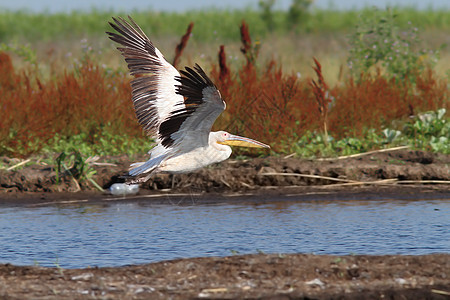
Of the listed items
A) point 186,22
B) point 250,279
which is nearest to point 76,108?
point 250,279

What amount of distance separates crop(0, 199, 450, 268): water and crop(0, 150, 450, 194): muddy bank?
76 cm

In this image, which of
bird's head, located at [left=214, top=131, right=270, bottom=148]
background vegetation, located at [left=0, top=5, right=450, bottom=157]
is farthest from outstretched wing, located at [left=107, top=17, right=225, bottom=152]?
background vegetation, located at [left=0, top=5, right=450, bottom=157]

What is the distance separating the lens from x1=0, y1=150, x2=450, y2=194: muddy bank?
9.38 meters

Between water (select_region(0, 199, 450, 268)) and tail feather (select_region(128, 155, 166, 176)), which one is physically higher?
tail feather (select_region(128, 155, 166, 176))

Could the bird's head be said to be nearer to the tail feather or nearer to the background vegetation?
the tail feather

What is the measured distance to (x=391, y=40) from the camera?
13695 millimetres

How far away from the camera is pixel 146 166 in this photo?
7.38m

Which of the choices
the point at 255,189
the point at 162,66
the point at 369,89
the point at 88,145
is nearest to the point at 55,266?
the point at 162,66

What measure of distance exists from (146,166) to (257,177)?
242 cm

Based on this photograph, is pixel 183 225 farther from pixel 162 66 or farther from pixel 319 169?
pixel 319 169

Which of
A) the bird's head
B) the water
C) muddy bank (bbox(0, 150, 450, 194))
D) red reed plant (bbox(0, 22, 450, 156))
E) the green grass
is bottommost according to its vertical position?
the water

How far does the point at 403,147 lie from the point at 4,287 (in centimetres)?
690

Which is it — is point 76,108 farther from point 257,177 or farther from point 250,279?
point 250,279

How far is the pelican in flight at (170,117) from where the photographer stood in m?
6.77
